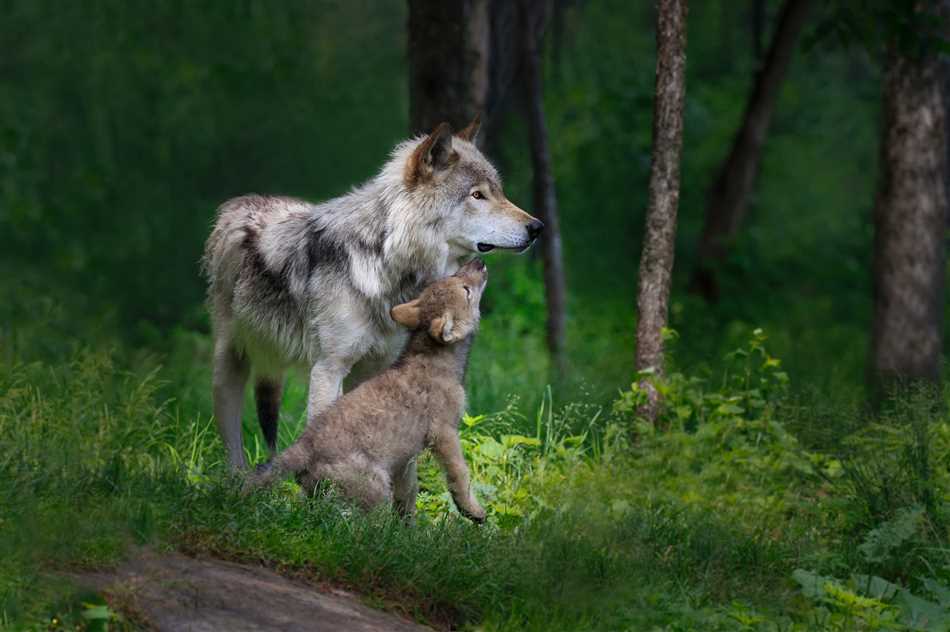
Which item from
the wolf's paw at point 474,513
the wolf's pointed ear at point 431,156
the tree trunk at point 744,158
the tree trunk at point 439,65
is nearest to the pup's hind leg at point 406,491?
the wolf's paw at point 474,513

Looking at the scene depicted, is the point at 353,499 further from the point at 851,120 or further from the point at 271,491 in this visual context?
the point at 851,120

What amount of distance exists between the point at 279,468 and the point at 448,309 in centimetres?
115

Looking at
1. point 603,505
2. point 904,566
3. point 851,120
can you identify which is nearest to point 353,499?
point 603,505

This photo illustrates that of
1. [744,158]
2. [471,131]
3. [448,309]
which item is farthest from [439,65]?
[744,158]

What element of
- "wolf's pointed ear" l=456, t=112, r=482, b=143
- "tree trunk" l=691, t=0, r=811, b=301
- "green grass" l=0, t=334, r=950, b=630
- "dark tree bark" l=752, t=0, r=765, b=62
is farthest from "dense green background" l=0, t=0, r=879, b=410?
"wolf's pointed ear" l=456, t=112, r=482, b=143

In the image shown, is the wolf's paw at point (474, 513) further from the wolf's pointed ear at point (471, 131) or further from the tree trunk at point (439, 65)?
the tree trunk at point (439, 65)

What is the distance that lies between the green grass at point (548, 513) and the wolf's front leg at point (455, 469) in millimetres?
117

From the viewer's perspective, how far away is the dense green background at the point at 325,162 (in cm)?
1673

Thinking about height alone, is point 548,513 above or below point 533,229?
below

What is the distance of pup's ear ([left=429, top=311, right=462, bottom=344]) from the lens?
6.45m

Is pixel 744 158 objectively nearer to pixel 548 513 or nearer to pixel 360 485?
pixel 548 513

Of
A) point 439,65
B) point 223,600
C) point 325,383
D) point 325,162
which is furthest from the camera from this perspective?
point 325,162

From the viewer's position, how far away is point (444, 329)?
6449mm

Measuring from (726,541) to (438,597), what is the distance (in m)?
1.84
